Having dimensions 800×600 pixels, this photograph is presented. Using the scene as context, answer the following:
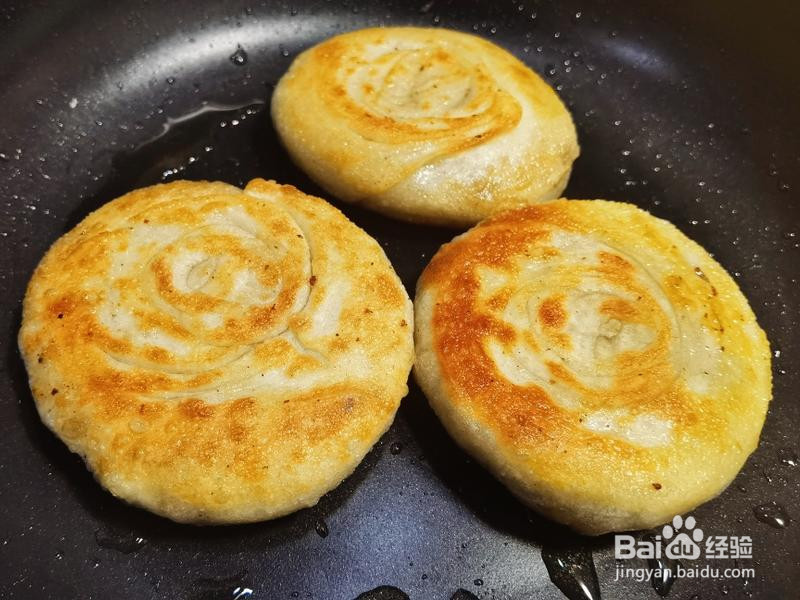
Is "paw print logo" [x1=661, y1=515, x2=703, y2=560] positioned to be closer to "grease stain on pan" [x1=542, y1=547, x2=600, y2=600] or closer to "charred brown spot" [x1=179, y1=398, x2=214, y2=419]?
"grease stain on pan" [x1=542, y1=547, x2=600, y2=600]

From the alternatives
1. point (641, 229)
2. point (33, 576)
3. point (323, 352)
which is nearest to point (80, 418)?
Result: point (33, 576)

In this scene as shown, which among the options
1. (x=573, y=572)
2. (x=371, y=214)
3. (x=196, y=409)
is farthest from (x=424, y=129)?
(x=573, y=572)

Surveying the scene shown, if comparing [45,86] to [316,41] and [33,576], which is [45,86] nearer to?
[316,41]

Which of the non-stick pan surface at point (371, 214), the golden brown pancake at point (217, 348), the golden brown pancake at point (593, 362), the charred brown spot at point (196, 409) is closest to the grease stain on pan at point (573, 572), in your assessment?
the non-stick pan surface at point (371, 214)

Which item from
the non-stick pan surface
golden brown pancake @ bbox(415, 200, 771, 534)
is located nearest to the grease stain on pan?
the non-stick pan surface

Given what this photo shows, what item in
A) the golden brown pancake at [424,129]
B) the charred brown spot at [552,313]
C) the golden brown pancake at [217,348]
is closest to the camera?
the golden brown pancake at [217,348]
